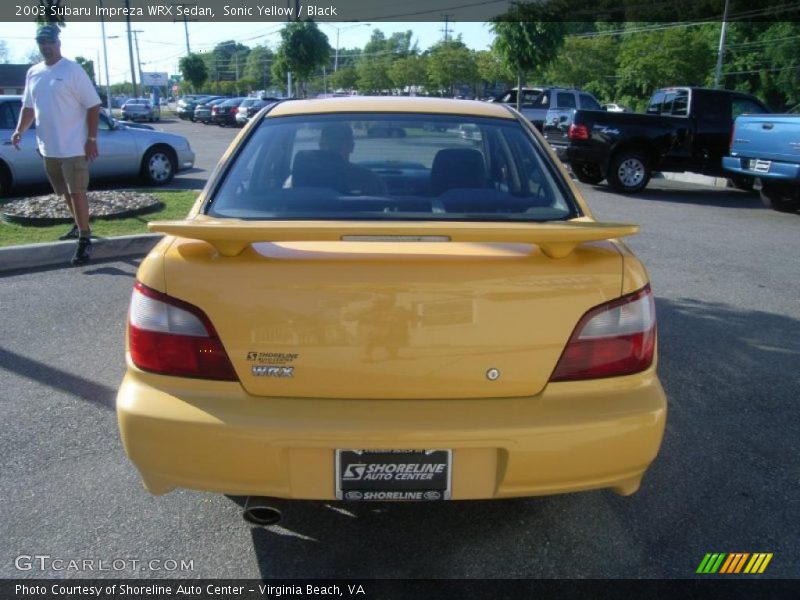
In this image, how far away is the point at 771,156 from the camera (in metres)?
10.1

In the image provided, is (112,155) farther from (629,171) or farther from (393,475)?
(393,475)

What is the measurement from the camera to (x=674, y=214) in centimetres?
1040

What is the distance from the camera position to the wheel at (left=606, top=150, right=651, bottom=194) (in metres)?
12.2

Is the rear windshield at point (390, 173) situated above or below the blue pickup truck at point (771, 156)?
above

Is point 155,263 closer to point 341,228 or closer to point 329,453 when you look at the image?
point 341,228

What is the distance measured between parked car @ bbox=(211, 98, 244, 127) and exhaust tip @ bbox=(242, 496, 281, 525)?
36030 millimetres

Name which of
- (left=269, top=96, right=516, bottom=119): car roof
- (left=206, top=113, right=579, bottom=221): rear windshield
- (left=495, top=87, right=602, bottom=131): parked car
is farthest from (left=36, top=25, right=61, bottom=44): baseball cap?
(left=495, top=87, right=602, bottom=131): parked car

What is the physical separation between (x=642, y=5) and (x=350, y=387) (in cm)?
6692

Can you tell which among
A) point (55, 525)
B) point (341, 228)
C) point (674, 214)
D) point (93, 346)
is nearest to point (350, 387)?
point (341, 228)

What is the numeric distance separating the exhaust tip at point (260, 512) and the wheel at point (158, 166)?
10.2 m

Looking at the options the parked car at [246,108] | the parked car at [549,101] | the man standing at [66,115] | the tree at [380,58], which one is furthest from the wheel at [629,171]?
the tree at [380,58]

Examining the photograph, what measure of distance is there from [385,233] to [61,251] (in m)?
5.32

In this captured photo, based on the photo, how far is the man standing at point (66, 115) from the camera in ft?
19.7

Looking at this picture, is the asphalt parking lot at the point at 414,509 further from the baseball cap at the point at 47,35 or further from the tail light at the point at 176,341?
the baseball cap at the point at 47,35
